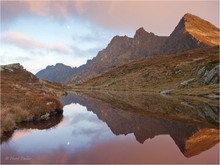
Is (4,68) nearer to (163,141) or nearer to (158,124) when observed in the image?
(158,124)

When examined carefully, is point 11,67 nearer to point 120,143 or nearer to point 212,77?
point 212,77

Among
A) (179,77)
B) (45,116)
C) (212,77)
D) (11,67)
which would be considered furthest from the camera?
(179,77)

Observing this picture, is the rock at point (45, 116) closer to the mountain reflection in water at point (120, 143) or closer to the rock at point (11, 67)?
the mountain reflection in water at point (120, 143)

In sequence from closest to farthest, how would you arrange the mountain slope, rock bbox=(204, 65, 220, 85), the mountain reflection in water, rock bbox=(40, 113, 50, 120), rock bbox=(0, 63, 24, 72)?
the mountain reflection in water → rock bbox=(40, 113, 50, 120) → rock bbox=(204, 65, 220, 85) → rock bbox=(0, 63, 24, 72) → the mountain slope

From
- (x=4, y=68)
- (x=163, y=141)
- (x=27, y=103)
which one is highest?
(x=4, y=68)

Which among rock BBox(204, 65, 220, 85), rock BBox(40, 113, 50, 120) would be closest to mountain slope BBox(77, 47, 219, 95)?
rock BBox(204, 65, 220, 85)

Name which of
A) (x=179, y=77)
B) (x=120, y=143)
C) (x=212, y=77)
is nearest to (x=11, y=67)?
(x=212, y=77)

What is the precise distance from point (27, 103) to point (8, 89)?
16386mm

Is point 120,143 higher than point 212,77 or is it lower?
lower

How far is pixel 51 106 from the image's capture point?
149 feet

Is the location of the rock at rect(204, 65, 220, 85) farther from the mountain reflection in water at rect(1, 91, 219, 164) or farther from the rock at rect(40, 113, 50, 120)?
the rock at rect(40, 113, 50, 120)

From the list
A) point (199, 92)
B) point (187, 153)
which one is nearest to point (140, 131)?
point (187, 153)

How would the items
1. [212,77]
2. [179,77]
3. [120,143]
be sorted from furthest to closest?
[179,77]
[212,77]
[120,143]

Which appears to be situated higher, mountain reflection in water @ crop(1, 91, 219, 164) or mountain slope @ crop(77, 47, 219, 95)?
mountain slope @ crop(77, 47, 219, 95)
